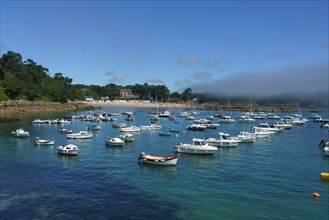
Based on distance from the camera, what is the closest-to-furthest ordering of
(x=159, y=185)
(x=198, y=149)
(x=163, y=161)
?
(x=159, y=185) → (x=163, y=161) → (x=198, y=149)

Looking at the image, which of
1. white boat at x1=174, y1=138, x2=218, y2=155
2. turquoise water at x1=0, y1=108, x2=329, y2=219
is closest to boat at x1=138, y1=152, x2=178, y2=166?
turquoise water at x1=0, y1=108, x2=329, y2=219

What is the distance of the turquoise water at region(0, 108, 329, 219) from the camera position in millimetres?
30828

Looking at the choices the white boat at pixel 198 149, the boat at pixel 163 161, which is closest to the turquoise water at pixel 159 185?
the boat at pixel 163 161

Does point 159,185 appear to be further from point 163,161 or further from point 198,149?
point 198,149

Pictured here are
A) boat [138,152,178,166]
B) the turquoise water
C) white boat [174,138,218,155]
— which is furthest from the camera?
white boat [174,138,218,155]

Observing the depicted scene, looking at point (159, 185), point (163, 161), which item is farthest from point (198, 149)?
point (159, 185)

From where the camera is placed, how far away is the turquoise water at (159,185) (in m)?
30.8

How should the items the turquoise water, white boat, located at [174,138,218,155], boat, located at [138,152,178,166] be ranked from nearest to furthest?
the turquoise water, boat, located at [138,152,178,166], white boat, located at [174,138,218,155]

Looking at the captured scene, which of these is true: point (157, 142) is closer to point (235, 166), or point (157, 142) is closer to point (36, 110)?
point (235, 166)

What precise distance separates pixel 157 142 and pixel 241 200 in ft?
143

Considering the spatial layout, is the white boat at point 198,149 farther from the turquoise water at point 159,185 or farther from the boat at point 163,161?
the boat at point 163,161

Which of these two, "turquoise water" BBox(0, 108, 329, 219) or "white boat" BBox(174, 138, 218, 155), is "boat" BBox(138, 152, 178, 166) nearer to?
"turquoise water" BBox(0, 108, 329, 219)

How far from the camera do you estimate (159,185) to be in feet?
130

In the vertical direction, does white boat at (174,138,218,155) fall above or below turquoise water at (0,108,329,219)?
above
